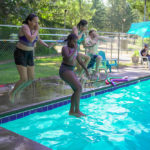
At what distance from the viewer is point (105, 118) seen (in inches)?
190

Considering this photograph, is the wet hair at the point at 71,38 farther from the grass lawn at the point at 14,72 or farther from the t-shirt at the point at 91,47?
the grass lawn at the point at 14,72

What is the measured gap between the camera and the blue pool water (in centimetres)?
362

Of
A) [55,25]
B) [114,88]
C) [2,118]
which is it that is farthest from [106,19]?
[2,118]

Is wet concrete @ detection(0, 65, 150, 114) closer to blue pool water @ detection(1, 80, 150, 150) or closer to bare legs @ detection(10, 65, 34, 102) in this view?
bare legs @ detection(10, 65, 34, 102)

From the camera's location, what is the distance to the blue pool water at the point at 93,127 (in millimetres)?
3622

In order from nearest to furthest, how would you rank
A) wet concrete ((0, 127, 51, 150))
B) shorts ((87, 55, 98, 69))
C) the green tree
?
wet concrete ((0, 127, 51, 150)), shorts ((87, 55, 98, 69)), the green tree

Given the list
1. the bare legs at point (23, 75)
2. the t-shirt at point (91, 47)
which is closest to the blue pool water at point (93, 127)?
the bare legs at point (23, 75)

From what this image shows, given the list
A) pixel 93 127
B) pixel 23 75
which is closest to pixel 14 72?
pixel 23 75

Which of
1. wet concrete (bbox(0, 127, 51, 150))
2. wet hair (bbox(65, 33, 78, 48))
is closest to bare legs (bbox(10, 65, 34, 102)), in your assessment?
wet hair (bbox(65, 33, 78, 48))

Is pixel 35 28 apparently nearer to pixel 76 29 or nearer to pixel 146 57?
pixel 76 29

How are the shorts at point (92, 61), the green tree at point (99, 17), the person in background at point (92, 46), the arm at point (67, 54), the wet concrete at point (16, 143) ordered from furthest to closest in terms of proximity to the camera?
the green tree at point (99, 17) < the shorts at point (92, 61) < the person in background at point (92, 46) < the arm at point (67, 54) < the wet concrete at point (16, 143)

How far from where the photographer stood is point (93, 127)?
14.1 ft

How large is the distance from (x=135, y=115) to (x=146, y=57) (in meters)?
7.25

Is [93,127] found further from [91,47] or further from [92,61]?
[91,47]
